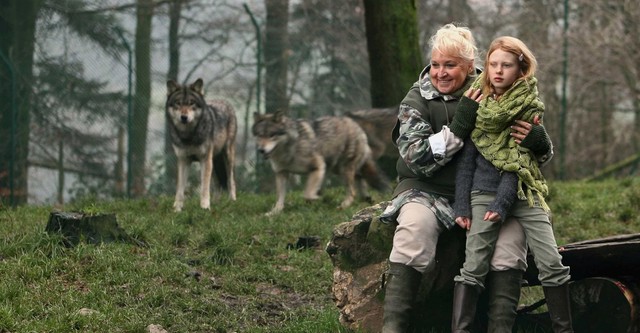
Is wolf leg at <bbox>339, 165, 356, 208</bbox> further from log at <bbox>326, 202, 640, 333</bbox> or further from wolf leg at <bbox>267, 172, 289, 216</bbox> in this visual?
log at <bbox>326, 202, 640, 333</bbox>

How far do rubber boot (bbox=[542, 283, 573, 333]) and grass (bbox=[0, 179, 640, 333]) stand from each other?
1393 millimetres

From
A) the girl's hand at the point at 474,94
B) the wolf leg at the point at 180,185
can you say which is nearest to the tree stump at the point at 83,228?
the wolf leg at the point at 180,185

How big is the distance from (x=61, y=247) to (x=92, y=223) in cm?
47

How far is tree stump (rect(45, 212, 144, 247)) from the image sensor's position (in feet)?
23.6

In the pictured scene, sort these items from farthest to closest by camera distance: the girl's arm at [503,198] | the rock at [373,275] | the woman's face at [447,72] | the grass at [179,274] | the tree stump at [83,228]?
the tree stump at [83,228] < the grass at [179,274] < the rock at [373,275] < the woman's face at [447,72] < the girl's arm at [503,198]

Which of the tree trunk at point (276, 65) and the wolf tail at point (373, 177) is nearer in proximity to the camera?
the wolf tail at point (373, 177)

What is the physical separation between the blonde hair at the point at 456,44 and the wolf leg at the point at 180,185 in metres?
5.45

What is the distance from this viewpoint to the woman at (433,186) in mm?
5098

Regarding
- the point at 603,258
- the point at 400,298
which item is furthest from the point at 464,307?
the point at 603,258

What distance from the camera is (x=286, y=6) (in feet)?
52.1

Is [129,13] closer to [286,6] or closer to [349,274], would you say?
[286,6]

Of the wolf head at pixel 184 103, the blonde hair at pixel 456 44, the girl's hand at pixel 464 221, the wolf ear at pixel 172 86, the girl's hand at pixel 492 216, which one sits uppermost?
the blonde hair at pixel 456 44

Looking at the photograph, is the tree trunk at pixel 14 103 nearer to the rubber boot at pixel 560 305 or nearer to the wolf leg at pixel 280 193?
the wolf leg at pixel 280 193

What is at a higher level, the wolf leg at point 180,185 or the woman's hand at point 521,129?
the woman's hand at point 521,129
